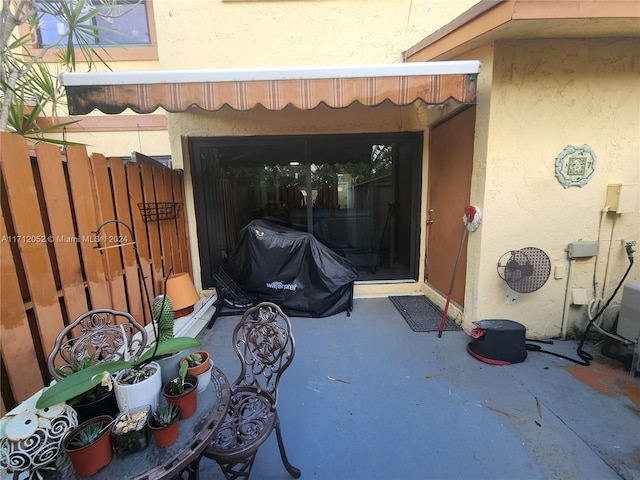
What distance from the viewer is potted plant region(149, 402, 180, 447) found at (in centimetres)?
98

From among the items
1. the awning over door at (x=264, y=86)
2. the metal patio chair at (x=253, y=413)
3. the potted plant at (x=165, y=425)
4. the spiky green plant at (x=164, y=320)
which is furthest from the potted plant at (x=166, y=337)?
the awning over door at (x=264, y=86)

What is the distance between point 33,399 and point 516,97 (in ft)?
12.7

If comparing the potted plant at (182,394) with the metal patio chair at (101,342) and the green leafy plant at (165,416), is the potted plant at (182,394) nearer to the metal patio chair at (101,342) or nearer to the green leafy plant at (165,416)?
the green leafy plant at (165,416)

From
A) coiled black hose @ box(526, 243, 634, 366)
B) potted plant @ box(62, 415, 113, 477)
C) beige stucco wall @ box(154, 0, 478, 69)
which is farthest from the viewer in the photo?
beige stucco wall @ box(154, 0, 478, 69)

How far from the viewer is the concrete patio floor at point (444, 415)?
1569 millimetres

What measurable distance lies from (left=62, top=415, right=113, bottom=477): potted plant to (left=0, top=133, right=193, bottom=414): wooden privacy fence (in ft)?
2.49

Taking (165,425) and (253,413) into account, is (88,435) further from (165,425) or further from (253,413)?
(253,413)

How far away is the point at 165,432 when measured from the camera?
987 millimetres

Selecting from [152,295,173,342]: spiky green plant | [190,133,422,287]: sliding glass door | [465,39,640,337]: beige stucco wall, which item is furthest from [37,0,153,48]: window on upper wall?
[465,39,640,337]: beige stucco wall

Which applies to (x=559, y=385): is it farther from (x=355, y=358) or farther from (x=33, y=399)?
(x=33, y=399)

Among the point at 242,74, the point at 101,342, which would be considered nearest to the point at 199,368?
the point at 101,342

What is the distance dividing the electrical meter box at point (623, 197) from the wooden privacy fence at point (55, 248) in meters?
4.00

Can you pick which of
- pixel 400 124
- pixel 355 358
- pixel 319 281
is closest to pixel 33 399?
pixel 355 358

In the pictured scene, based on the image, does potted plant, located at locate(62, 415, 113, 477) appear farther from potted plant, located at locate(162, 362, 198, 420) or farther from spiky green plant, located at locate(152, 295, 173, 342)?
spiky green plant, located at locate(152, 295, 173, 342)
